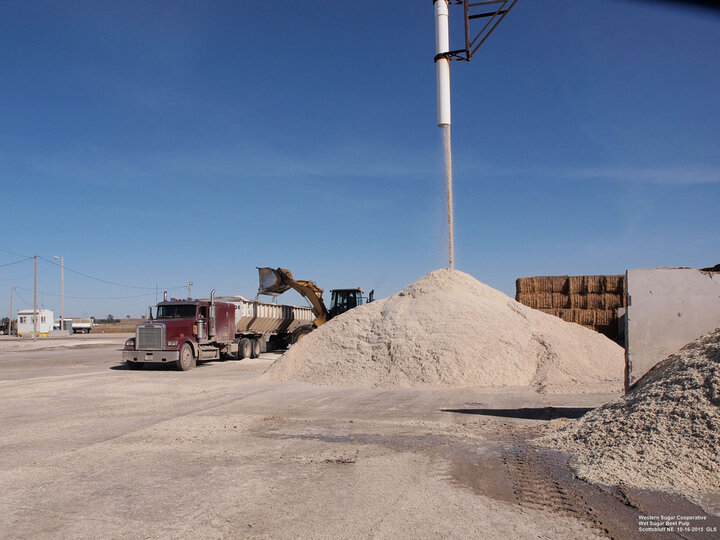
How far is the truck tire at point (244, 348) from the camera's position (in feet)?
85.2

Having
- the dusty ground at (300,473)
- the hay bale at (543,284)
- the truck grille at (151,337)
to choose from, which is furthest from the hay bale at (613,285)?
the truck grille at (151,337)

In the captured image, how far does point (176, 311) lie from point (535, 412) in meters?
15.6

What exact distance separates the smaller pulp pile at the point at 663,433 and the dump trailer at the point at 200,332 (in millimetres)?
16009

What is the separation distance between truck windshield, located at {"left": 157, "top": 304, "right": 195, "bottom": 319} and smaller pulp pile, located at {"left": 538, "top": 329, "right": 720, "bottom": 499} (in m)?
17.0

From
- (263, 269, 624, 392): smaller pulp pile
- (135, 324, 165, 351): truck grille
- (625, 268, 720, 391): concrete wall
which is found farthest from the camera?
(135, 324, 165, 351): truck grille

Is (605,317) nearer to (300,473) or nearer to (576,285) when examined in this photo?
(576,285)

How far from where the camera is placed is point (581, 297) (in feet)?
87.9

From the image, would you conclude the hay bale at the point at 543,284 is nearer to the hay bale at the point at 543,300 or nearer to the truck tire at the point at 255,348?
the hay bale at the point at 543,300

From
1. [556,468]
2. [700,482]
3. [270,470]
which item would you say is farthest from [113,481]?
[700,482]

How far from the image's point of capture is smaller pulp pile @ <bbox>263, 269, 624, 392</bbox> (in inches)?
622

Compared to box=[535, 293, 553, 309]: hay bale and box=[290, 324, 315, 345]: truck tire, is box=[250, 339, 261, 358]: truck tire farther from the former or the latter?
box=[535, 293, 553, 309]: hay bale

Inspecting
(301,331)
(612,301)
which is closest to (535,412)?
(612,301)

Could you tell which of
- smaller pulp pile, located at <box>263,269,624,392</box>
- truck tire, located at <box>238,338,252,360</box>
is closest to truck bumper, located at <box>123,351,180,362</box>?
smaller pulp pile, located at <box>263,269,624,392</box>

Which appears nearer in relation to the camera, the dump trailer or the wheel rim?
the dump trailer
